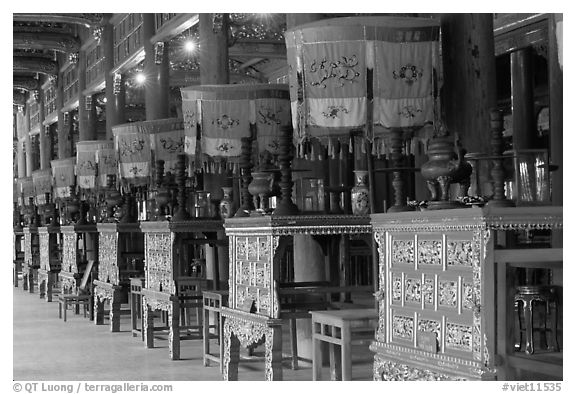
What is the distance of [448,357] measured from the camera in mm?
3961

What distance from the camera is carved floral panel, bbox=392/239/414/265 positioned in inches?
166

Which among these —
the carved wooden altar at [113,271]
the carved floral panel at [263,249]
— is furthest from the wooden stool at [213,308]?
the carved wooden altar at [113,271]

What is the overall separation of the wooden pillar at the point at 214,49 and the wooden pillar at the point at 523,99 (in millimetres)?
2737

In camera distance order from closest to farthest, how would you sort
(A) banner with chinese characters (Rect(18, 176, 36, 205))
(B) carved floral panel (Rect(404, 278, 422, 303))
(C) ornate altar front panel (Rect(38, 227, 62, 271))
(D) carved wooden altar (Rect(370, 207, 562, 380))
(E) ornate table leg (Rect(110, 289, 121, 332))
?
(D) carved wooden altar (Rect(370, 207, 562, 380)), (B) carved floral panel (Rect(404, 278, 422, 303)), (E) ornate table leg (Rect(110, 289, 121, 332)), (C) ornate altar front panel (Rect(38, 227, 62, 271)), (A) banner with chinese characters (Rect(18, 176, 36, 205))

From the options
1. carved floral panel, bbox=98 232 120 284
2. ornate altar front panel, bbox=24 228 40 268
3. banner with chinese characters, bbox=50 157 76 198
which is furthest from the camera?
ornate altar front panel, bbox=24 228 40 268

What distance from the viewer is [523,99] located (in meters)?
9.09

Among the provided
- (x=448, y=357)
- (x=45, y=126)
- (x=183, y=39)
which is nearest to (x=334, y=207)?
(x=448, y=357)

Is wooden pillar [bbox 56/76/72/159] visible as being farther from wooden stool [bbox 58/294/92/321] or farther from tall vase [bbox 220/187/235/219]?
tall vase [bbox 220/187/235/219]

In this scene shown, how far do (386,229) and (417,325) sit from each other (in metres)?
0.44

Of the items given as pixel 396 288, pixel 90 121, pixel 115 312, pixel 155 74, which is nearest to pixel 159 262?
pixel 115 312

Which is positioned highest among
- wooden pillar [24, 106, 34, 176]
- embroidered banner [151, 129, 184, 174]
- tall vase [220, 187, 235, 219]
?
wooden pillar [24, 106, 34, 176]

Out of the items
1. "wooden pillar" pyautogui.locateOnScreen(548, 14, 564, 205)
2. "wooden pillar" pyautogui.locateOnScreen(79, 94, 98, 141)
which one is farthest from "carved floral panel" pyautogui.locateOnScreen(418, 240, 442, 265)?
"wooden pillar" pyautogui.locateOnScreen(79, 94, 98, 141)

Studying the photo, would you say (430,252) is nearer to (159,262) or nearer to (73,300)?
(159,262)

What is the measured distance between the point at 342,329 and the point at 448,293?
1186mm
